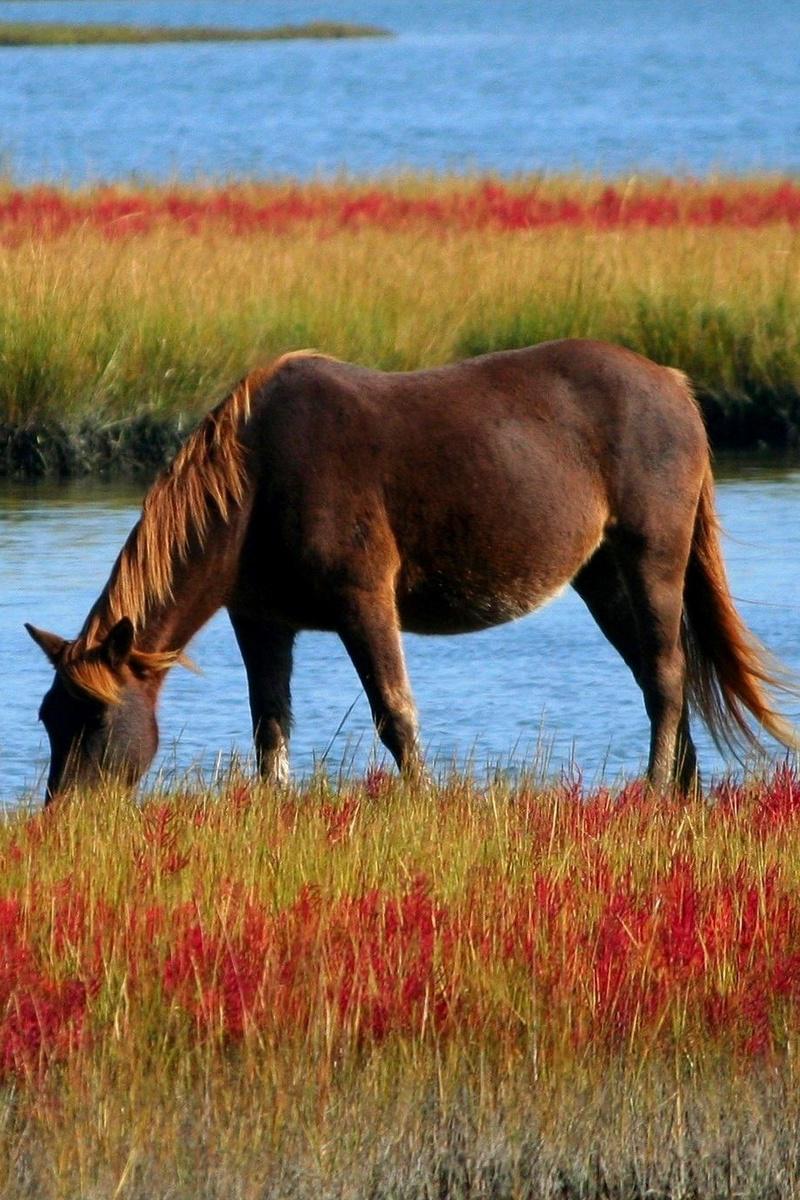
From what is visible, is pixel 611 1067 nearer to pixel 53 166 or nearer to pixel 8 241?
pixel 8 241

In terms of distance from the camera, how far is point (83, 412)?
12969 mm

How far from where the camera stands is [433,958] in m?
4.53

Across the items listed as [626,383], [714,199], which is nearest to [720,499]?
[626,383]

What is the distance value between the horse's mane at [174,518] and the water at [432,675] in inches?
33.8

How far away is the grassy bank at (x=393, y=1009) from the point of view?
12.8 ft

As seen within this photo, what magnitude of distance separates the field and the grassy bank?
7.64 meters

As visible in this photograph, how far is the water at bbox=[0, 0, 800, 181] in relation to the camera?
37750 millimetres

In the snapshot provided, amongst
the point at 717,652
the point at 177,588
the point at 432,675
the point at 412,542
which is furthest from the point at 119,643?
the point at 432,675

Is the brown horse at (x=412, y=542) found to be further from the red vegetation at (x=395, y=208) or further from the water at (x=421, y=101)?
the water at (x=421, y=101)

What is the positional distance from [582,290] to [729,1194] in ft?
34.7

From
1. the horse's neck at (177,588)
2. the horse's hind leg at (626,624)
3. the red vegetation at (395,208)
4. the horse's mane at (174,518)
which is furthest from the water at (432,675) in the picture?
the red vegetation at (395,208)

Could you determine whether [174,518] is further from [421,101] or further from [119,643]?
[421,101]

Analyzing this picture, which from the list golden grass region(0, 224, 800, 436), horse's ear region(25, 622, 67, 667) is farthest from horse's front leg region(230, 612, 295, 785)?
golden grass region(0, 224, 800, 436)

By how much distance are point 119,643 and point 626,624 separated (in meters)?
1.96
